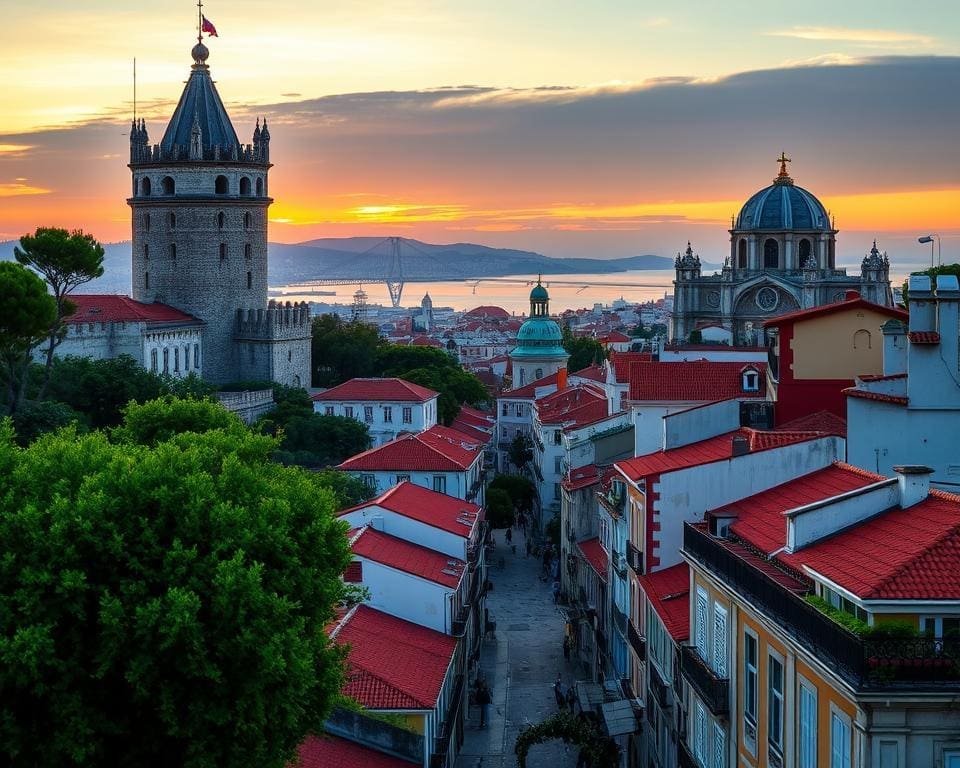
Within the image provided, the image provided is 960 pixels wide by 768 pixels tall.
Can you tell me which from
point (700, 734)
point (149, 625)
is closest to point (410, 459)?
point (700, 734)

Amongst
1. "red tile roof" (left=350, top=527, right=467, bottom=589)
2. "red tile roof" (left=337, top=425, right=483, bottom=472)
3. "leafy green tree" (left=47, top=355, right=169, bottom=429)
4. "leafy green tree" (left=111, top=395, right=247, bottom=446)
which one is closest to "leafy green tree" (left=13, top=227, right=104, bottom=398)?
"leafy green tree" (left=47, top=355, right=169, bottom=429)

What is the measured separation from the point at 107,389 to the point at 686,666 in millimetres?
42981

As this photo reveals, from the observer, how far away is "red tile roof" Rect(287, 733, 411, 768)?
23250 mm

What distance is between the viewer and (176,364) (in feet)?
248

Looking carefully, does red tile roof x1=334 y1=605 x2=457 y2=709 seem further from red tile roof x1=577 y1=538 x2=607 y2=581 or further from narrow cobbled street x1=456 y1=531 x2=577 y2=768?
red tile roof x1=577 y1=538 x2=607 y2=581

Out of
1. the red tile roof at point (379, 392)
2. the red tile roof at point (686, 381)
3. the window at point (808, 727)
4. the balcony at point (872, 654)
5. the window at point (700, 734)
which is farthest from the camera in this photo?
the red tile roof at point (379, 392)

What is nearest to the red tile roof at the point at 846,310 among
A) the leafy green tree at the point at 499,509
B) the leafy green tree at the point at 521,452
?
the leafy green tree at the point at 499,509

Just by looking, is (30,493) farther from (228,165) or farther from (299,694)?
(228,165)

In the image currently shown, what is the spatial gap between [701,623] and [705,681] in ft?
3.81

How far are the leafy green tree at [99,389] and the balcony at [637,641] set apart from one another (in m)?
33.6

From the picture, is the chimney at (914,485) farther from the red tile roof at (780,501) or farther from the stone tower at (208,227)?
the stone tower at (208,227)

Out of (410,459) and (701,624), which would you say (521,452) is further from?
(701,624)

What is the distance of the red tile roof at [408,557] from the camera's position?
3169cm

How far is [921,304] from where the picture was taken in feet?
67.4
